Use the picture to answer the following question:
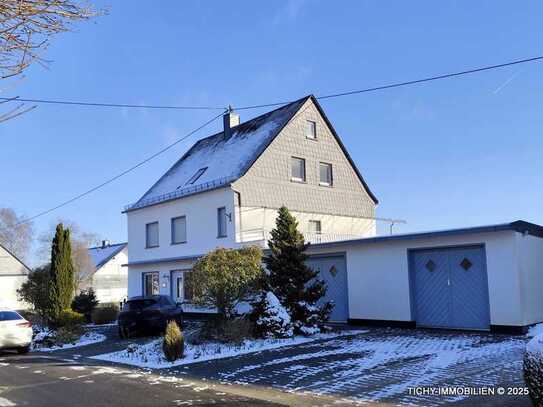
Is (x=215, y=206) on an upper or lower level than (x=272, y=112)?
lower

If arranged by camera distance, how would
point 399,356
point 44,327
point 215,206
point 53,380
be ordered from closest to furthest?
point 53,380 < point 399,356 < point 44,327 < point 215,206

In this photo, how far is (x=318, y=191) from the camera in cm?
3028

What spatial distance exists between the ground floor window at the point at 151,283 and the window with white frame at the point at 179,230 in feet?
8.69

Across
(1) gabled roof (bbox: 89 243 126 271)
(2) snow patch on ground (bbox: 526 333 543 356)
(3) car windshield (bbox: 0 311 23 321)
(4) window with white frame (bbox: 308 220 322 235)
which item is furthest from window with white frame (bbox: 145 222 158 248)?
(1) gabled roof (bbox: 89 243 126 271)

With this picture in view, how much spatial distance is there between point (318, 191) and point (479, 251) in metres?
14.6

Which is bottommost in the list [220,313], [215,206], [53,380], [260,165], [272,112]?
[53,380]

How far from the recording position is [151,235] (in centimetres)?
3189

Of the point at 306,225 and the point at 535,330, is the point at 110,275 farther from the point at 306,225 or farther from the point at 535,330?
the point at 535,330

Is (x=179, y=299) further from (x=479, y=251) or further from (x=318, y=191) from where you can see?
(x=479, y=251)

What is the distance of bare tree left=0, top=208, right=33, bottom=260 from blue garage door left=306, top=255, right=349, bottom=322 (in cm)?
5696

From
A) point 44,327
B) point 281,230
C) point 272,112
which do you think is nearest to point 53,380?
point 281,230

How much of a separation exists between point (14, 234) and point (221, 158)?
4897cm

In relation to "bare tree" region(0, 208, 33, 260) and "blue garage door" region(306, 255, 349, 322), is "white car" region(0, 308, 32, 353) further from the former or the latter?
"bare tree" region(0, 208, 33, 260)

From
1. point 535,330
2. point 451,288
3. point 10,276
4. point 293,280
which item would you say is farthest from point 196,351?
point 10,276
